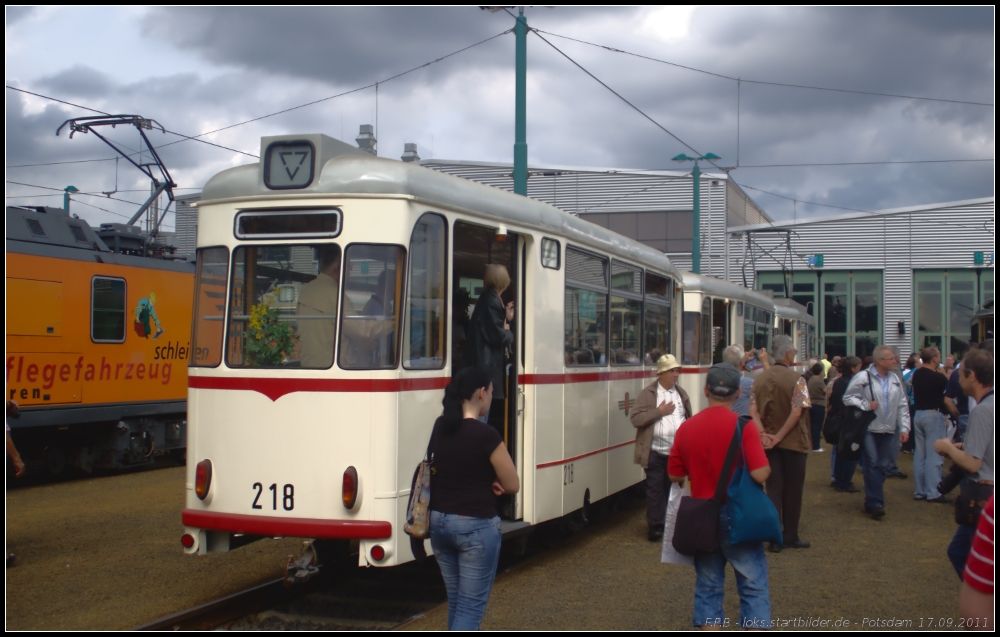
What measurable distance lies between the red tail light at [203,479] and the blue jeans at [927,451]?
8.23 meters

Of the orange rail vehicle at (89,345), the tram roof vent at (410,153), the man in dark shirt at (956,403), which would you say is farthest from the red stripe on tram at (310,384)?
the tram roof vent at (410,153)

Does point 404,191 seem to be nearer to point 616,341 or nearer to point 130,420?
point 616,341

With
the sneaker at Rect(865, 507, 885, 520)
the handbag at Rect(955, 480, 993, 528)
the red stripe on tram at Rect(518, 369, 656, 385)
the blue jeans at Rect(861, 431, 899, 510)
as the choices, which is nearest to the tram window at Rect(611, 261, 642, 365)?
the red stripe on tram at Rect(518, 369, 656, 385)

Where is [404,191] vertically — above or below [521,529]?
above

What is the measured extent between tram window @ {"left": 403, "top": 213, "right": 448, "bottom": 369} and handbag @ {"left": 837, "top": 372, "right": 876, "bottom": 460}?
5353 mm

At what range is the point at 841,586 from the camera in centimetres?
695

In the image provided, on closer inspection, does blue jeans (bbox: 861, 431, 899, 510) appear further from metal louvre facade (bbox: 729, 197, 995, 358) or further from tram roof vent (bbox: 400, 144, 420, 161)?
metal louvre facade (bbox: 729, 197, 995, 358)

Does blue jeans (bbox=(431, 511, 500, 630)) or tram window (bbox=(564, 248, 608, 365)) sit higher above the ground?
tram window (bbox=(564, 248, 608, 365))

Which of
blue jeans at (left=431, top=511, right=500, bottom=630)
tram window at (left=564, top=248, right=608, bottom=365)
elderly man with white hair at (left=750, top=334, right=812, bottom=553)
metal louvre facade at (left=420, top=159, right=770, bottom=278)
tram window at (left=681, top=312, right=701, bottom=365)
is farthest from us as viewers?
metal louvre facade at (left=420, top=159, right=770, bottom=278)

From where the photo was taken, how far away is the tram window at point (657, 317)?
10219 mm

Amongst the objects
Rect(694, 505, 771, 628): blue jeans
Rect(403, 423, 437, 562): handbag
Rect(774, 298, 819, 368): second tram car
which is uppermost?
Rect(774, 298, 819, 368): second tram car

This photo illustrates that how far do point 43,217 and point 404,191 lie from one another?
9293 millimetres

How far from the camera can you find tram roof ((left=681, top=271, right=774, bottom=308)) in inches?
549

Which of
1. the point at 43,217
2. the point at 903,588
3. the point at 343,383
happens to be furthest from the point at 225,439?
the point at 43,217
